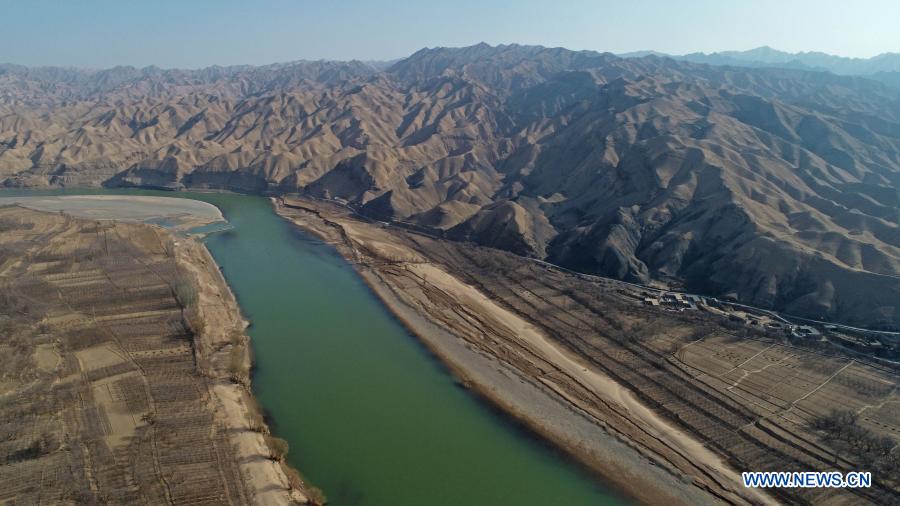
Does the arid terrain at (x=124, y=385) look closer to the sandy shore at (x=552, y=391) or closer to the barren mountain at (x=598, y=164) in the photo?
the sandy shore at (x=552, y=391)

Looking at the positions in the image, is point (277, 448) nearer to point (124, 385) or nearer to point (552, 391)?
point (124, 385)

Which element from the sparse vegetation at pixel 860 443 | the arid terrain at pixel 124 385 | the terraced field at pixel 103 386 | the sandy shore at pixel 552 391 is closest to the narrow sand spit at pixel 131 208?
the arid terrain at pixel 124 385

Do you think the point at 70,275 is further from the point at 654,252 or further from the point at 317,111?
the point at 317,111

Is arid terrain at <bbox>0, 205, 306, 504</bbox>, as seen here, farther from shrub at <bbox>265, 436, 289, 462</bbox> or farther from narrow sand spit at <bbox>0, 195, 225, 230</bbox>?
narrow sand spit at <bbox>0, 195, 225, 230</bbox>

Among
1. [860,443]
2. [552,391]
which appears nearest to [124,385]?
[552,391]

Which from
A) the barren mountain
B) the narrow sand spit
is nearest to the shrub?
the barren mountain

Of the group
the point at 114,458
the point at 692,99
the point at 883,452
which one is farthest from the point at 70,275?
the point at 692,99

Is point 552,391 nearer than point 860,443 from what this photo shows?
No
